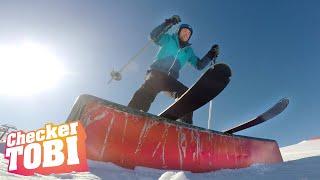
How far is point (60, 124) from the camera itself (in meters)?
4.68

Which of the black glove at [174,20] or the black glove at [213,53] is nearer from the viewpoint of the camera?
the black glove at [174,20]

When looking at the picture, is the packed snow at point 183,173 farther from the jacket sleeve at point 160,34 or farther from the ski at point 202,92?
the jacket sleeve at point 160,34

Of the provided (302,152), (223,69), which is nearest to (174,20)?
(223,69)

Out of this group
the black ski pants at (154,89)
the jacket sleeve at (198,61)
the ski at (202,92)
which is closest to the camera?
the ski at (202,92)

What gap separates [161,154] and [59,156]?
1897mm

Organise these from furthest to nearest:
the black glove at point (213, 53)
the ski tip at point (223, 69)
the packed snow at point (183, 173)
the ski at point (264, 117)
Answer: the black glove at point (213, 53)
the ski at point (264, 117)
the ski tip at point (223, 69)
the packed snow at point (183, 173)

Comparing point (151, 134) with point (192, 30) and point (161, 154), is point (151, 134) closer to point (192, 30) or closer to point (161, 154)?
point (161, 154)

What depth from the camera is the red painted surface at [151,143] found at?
5137mm

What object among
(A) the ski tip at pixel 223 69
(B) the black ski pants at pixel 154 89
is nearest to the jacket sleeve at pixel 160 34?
(B) the black ski pants at pixel 154 89

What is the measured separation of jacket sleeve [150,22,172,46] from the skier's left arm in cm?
87

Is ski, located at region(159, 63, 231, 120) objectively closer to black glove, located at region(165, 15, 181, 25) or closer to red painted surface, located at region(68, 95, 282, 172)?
red painted surface, located at region(68, 95, 282, 172)

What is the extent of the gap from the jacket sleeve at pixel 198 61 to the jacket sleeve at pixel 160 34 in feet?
2.85

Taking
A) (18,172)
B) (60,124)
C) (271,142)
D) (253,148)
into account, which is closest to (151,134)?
(60,124)

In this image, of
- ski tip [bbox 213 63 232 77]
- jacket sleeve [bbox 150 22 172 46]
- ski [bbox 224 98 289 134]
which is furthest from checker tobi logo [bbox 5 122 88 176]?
ski [bbox 224 98 289 134]
